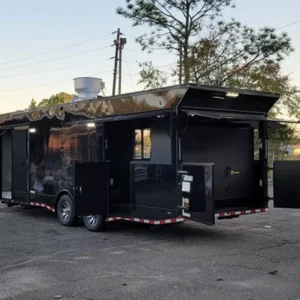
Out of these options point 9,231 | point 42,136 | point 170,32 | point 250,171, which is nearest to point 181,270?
point 250,171

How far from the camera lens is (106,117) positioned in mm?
9344

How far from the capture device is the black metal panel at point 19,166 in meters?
12.1

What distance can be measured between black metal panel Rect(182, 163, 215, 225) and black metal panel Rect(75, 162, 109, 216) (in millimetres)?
2074

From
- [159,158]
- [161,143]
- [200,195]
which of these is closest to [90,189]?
[159,158]

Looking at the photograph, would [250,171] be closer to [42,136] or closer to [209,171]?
[209,171]

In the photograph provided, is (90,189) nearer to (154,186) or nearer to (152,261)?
(154,186)

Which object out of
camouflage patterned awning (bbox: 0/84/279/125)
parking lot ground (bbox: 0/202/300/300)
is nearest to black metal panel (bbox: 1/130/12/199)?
parking lot ground (bbox: 0/202/300/300)

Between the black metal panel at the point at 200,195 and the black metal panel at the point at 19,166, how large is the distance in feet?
18.2

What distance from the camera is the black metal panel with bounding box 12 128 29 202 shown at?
12141 millimetres

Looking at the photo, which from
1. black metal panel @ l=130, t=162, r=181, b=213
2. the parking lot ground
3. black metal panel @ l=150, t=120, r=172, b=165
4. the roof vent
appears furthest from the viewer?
the roof vent

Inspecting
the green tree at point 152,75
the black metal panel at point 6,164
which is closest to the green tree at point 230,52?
the green tree at point 152,75

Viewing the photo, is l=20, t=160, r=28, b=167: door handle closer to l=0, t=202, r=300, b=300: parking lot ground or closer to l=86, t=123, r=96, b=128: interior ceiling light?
l=0, t=202, r=300, b=300: parking lot ground

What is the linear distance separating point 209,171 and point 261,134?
2.36 meters

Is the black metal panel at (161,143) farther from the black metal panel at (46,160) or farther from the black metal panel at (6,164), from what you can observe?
the black metal panel at (6,164)
